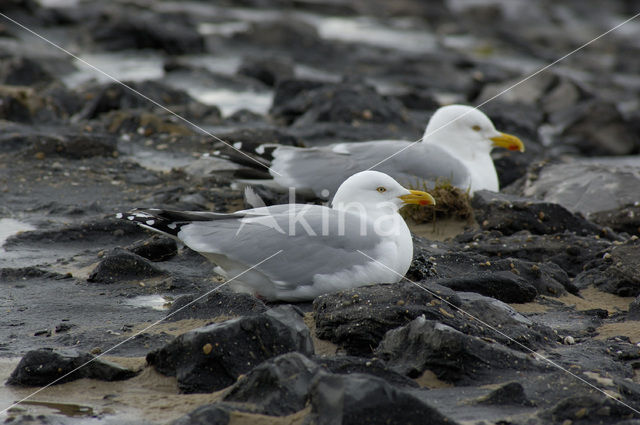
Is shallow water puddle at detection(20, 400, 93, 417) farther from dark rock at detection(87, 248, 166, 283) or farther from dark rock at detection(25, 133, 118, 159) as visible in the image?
dark rock at detection(25, 133, 118, 159)

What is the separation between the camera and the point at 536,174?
9055 mm

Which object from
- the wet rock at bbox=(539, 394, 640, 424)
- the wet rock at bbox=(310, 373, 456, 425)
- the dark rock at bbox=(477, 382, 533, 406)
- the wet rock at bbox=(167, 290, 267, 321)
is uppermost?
the wet rock at bbox=(310, 373, 456, 425)

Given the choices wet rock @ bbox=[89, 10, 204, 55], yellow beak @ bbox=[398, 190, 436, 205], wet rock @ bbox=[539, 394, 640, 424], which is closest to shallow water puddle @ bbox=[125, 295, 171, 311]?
yellow beak @ bbox=[398, 190, 436, 205]

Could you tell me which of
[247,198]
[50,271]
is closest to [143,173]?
[247,198]

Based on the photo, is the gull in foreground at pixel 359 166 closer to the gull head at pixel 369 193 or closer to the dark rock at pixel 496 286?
the gull head at pixel 369 193

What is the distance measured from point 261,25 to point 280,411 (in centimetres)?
1704

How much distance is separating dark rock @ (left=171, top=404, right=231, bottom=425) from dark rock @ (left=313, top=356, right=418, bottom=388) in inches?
27.0

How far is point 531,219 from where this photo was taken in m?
7.09

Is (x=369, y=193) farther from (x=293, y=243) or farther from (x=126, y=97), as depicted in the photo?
(x=126, y=97)

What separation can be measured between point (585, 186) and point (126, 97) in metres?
6.45

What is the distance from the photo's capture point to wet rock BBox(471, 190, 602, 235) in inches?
279

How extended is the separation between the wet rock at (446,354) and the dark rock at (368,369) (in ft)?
0.41

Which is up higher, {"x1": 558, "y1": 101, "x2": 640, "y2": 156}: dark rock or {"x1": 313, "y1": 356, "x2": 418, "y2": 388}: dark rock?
{"x1": 313, "y1": 356, "x2": 418, "y2": 388}: dark rock

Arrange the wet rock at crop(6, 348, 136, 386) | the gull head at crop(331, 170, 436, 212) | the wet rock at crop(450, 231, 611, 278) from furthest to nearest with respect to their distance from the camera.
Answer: the wet rock at crop(450, 231, 611, 278), the gull head at crop(331, 170, 436, 212), the wet rock at crop(6, 348, 136, 386)
